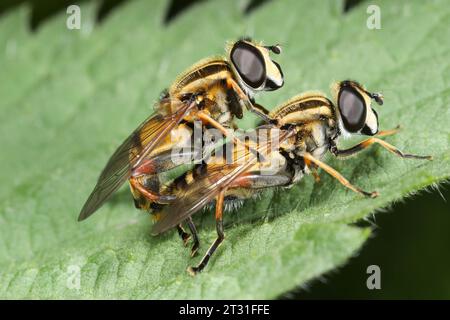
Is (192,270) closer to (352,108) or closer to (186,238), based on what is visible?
(186,238)

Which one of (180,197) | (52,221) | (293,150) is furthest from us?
(52,221)

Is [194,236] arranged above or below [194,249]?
above

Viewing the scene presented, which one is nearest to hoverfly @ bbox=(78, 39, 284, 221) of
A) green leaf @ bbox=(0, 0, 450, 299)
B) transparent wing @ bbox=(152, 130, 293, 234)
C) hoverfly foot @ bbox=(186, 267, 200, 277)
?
transparent wing @ bbox=(152, 130, 293, 234)

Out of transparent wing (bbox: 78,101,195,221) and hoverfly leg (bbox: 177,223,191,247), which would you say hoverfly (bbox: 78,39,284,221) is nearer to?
transparent wing (bbox: 78,101,195,221)

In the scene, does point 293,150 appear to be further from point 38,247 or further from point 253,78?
point 38,247

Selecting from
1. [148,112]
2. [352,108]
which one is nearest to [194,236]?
[352,108]

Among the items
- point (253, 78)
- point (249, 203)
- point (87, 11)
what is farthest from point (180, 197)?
point (87, 11)

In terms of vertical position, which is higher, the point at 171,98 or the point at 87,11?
the point at 87,11
